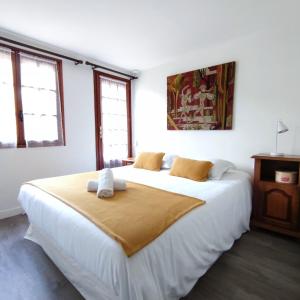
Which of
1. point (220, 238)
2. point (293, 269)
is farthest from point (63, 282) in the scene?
point (293, 269)

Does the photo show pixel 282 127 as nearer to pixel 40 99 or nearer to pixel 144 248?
pixel 144 248

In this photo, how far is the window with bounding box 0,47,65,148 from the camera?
259cm

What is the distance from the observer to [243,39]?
266 cm

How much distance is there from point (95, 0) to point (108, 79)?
1.88 metres

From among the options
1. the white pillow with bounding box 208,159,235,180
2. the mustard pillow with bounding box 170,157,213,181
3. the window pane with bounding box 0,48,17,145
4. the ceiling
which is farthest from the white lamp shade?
the window pane with bounding box 0,48,17,145

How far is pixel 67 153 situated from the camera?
322 cm

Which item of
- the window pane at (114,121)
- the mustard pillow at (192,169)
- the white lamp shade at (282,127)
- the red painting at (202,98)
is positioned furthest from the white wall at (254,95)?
the window pane at (114,121)

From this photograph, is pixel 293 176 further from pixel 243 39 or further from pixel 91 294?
pixel 91 294

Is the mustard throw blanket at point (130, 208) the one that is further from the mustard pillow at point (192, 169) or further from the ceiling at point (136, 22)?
the ceiling at point (136, 22)

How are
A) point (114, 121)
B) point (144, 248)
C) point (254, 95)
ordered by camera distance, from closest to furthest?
1. point (144, 248)
2. point (254, 95)
3. point (114, 121)

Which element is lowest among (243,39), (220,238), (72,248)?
(220,238)

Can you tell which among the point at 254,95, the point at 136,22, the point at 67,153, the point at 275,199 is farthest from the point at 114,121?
the point at 275,199

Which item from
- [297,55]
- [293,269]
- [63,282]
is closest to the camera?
[63,282]

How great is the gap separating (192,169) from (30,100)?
2.48 meters
